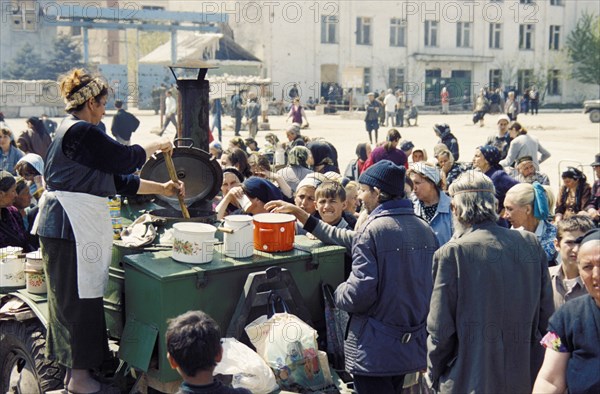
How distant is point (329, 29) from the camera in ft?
156

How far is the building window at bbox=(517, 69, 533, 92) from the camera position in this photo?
51.7 m

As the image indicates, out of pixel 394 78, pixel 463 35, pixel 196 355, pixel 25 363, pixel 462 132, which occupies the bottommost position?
pixel 25 363

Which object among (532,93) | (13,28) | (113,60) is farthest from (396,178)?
(113,60)

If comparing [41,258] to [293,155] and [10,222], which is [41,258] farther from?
[293,155]

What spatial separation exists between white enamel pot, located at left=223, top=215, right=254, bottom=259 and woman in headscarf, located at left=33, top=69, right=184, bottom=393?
64 centimetres

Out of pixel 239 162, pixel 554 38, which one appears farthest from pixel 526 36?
pixel 239 162

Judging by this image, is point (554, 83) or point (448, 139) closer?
point (448, 139)

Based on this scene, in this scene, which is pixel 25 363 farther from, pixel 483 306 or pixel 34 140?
pixel 34 140

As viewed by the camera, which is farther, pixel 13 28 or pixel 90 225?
pixel 13 28

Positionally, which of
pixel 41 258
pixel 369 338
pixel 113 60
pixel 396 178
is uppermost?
pixel 113 60

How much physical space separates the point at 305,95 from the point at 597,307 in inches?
1782

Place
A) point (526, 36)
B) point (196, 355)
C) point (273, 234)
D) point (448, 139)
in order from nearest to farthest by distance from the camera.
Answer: point (196, 355), point (273, 234), point (448, 139), point (526, 36)

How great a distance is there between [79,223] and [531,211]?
327 cm

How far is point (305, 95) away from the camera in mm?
47875
